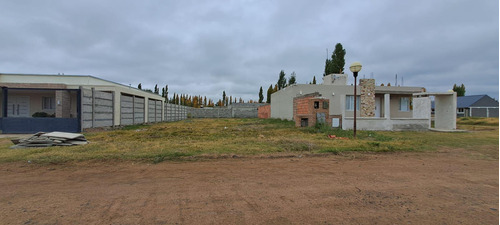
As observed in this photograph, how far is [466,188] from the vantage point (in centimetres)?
401

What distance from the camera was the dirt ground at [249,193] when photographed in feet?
9.44

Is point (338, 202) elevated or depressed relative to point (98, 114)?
depressed

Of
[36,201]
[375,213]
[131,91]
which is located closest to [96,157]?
[36,201]

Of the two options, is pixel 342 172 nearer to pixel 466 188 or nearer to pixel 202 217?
pixel 466 188

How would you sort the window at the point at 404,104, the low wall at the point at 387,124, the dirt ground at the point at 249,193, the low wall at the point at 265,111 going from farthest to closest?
the low wall at the point at 265,111
the window at the point at 404,104
the low wall at the point at 387,124
the dirt ground at the point at 249,193

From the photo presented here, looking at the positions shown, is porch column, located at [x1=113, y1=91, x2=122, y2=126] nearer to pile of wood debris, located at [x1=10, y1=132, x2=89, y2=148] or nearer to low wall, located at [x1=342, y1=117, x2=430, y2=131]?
pile of wood debris, located at [x1=10, y1=132, x2=89, y2=148]

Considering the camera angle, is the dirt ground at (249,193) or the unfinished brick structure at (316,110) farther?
the unfinished brick structure at (316,110)

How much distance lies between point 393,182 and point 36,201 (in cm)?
561

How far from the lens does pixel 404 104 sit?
2291 centimetres

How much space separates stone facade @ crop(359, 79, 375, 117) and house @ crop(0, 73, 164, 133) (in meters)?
19.1

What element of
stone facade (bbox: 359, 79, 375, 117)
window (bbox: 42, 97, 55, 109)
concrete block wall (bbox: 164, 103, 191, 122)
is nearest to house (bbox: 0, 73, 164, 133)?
window (bbox: 42, 97, 55, 109)

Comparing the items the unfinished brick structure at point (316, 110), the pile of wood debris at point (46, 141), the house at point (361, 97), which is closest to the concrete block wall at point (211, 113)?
the house at point (361, 97)

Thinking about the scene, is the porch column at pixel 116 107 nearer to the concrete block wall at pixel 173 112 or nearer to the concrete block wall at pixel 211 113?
the concrete block wall at pixel 173 112

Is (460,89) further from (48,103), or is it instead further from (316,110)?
(48,103)
